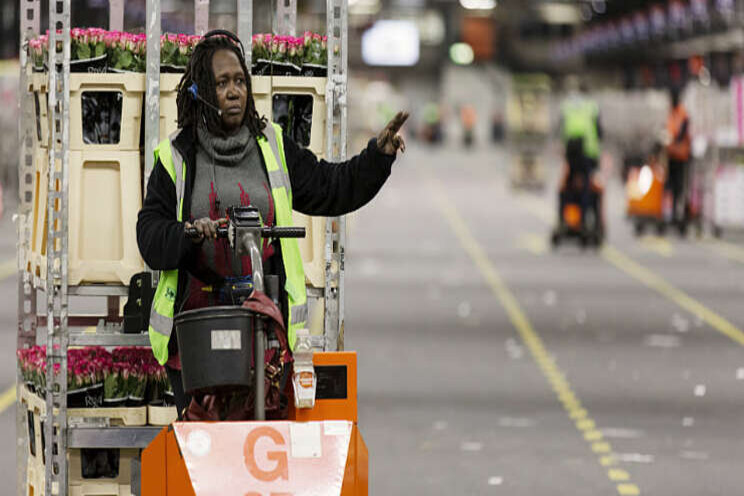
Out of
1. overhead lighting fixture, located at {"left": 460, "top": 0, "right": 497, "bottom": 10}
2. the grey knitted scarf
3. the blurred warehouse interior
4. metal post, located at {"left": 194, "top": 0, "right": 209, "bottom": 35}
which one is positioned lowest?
the grey knitted scarf

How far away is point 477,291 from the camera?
67.6ft

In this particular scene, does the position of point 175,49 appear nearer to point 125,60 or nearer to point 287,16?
point 125,60

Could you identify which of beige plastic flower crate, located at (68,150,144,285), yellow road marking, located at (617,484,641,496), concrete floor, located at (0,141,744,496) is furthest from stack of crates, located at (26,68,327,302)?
yellow road marking, located at (617,484,641,496)

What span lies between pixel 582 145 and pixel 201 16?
1919cm

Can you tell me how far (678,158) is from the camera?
1170 inches

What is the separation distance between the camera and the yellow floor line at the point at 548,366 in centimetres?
1008

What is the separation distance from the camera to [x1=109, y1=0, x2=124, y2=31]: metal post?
7.70m

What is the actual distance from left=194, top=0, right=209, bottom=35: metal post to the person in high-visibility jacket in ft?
3.51

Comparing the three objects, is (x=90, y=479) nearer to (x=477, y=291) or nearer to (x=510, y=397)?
(x=510, y=397)

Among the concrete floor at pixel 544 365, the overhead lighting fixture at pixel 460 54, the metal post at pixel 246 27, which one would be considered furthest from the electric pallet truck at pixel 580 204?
the overhead lighting fixture at pixel 460 54

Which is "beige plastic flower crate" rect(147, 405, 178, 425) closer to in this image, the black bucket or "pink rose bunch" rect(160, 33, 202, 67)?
the black bucket

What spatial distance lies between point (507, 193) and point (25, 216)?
1581 inches

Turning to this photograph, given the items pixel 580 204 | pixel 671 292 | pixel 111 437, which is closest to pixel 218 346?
pixel 111 437

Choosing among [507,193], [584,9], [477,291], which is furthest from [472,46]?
[477,291]
